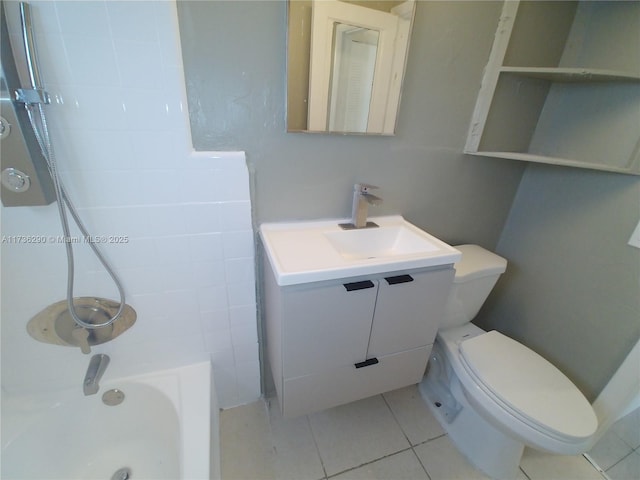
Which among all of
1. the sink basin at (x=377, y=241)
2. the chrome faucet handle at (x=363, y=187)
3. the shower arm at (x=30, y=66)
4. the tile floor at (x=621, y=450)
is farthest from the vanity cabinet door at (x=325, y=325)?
the tile floor at (x=621, y=450)

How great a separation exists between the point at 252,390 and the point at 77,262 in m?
0.92

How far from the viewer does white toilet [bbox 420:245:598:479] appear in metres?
0.93

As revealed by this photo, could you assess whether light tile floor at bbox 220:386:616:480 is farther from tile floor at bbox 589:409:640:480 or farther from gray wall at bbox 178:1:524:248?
gray wall at bbox 178:1:524:248

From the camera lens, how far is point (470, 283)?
4.00 ft

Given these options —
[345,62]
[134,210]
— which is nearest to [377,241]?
[345,62]

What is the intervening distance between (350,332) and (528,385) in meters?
0.74

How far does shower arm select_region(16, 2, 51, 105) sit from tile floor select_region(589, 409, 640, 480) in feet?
7.37

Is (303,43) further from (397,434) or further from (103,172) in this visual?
(397,434)

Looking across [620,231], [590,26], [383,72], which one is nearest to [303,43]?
[383,72]

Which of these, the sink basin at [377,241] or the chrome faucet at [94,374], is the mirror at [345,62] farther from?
the chrome faucet at [94,374]

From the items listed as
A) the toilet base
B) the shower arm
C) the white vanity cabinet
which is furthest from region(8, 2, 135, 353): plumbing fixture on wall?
the toilet base

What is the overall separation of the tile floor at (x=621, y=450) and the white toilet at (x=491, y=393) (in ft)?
1.20

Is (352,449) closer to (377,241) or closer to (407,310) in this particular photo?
(407,310)

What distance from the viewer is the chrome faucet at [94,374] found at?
970mm
